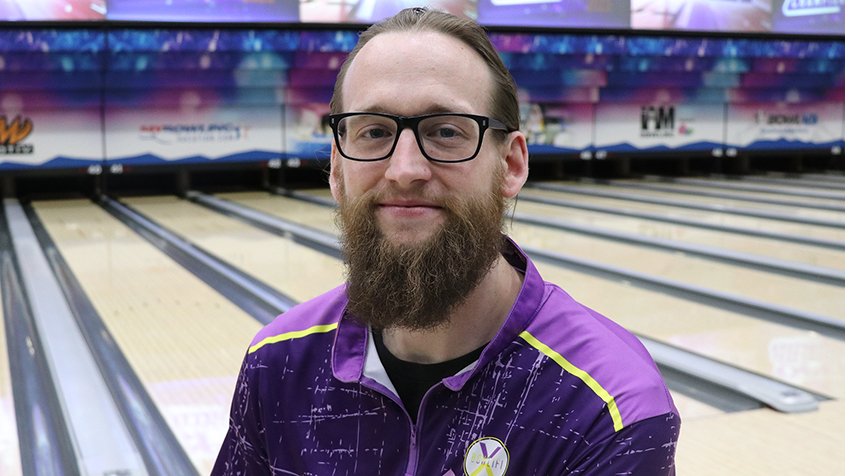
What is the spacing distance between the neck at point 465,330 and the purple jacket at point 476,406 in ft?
0.11

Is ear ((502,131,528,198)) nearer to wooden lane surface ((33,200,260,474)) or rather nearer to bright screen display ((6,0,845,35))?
wooden lane surface ((33,200,260,474))

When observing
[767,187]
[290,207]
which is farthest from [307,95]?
[767,187]

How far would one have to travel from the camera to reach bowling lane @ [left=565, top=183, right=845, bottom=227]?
18.2 feet

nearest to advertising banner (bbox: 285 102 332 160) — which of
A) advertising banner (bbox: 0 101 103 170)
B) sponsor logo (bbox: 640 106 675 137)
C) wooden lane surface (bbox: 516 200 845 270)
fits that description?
advertising banner (bbox: 0 101 103 170)

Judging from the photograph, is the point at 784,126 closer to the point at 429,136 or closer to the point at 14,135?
the point at 14,135

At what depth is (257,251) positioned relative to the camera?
4.43 meters

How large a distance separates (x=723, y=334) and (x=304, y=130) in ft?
16.5

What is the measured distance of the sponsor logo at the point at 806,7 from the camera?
8.39 metres

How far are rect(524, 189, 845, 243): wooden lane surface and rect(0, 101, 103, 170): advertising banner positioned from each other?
3.64 m

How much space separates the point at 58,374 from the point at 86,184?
16.6 ft

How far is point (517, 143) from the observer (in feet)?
3.18

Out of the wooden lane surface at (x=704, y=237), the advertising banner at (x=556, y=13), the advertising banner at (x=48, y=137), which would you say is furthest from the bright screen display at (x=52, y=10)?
the wooden lane surface at (x=704, y=237)

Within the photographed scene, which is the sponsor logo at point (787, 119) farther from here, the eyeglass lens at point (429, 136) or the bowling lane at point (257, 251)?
the eyeglass lens at point (429, 136)

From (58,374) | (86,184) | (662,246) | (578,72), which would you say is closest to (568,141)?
(578,72)
